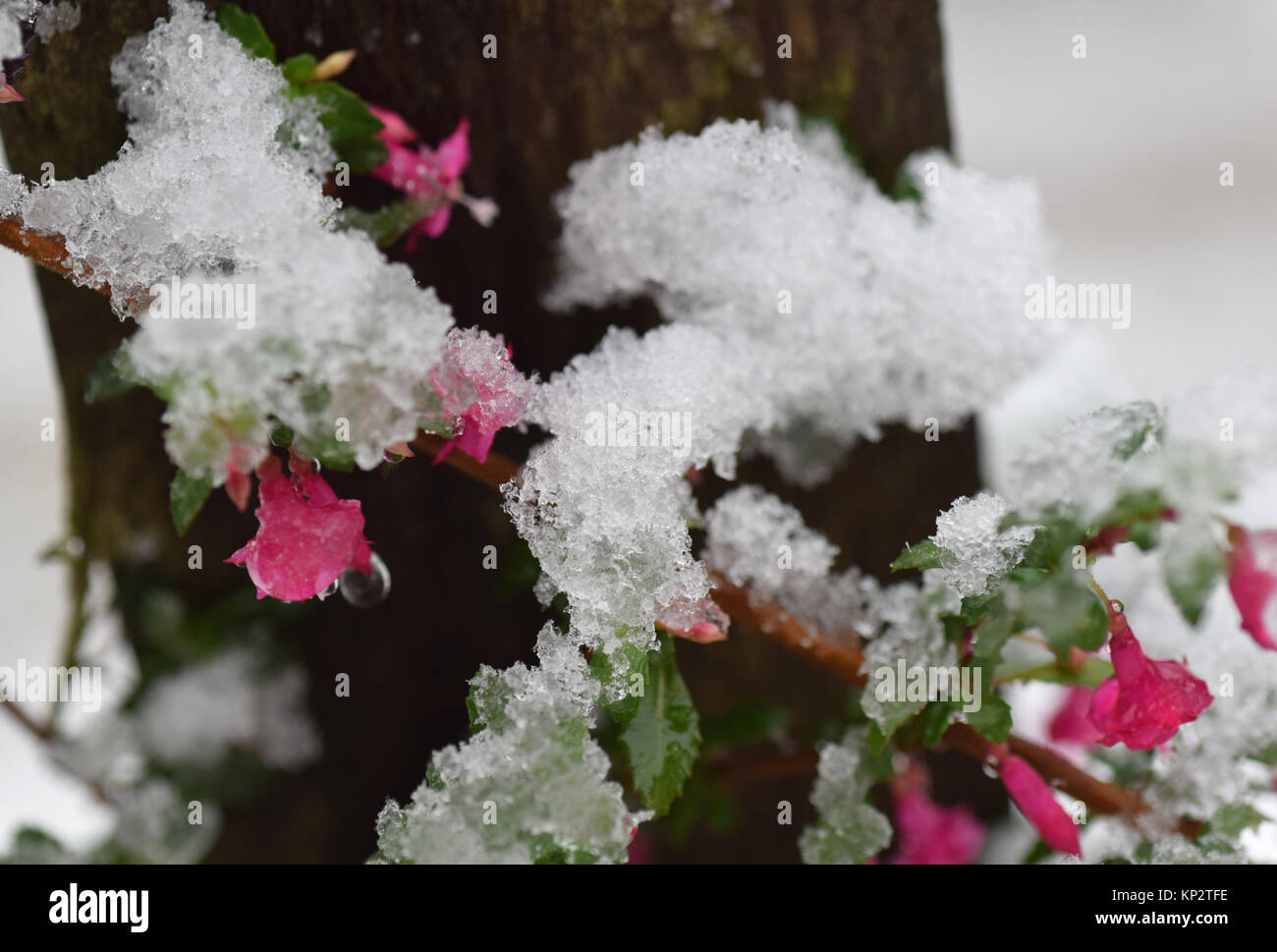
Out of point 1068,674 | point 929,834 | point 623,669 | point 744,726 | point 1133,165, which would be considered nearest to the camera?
point 623,669

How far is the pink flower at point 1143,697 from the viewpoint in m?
0.59

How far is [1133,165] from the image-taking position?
2230mm

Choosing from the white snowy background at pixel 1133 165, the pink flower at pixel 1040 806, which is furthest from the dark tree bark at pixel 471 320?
the white snowy background at pixel 1133 165

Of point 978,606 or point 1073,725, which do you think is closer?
point 978,606

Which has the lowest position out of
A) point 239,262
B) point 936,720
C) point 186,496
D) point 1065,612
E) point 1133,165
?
point 936,720

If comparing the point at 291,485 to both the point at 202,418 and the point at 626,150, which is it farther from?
the point at 626,150

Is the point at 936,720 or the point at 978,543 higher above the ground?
the point at 978,543

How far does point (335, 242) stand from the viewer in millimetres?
559

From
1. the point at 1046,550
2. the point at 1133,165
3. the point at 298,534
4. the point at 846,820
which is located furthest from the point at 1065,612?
the point at 1133,165

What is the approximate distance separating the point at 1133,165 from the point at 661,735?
211cm

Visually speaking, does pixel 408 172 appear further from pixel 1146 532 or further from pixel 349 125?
pixel 1146 532

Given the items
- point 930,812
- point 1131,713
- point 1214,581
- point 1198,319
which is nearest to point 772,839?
point 930,812
